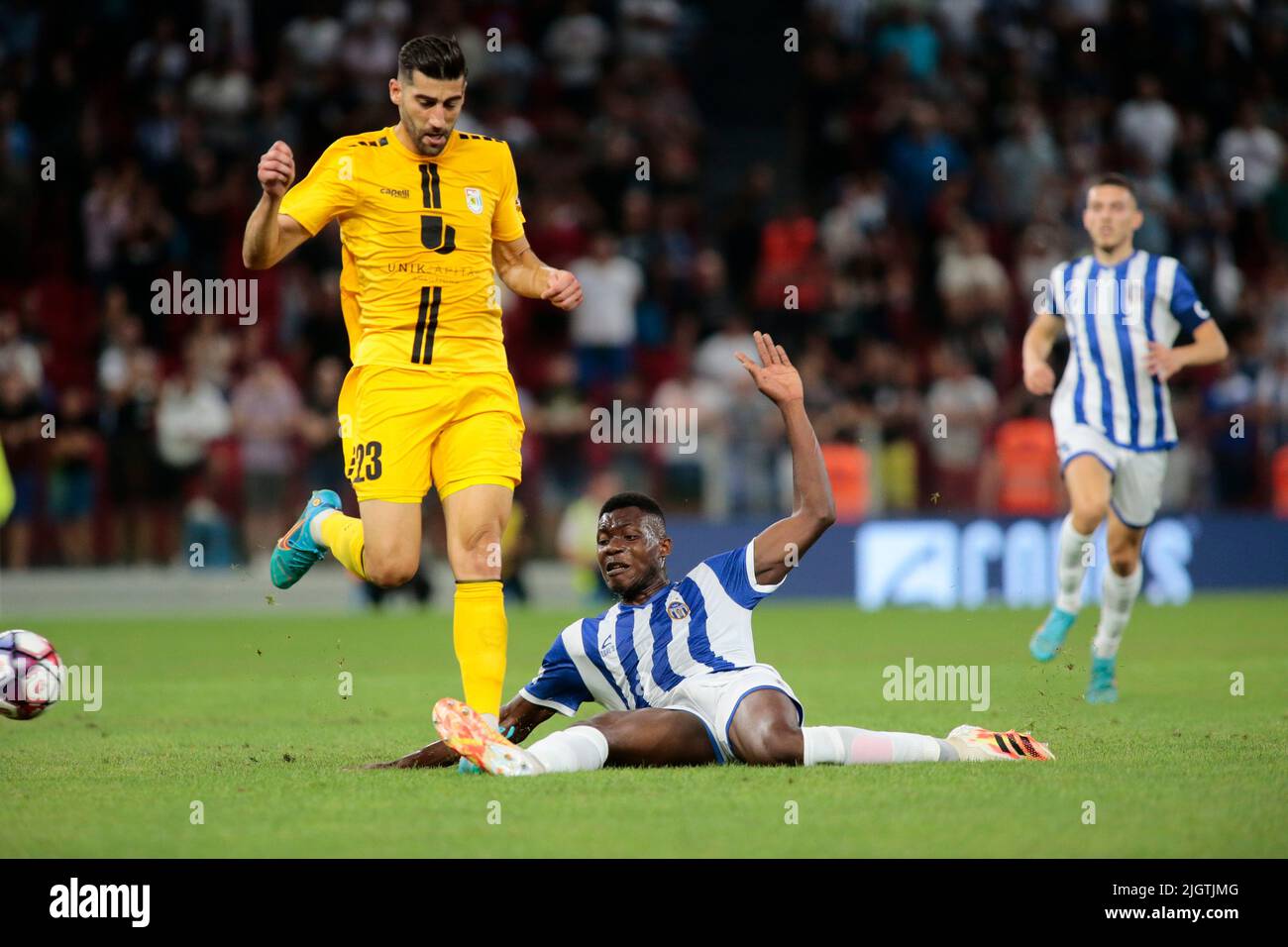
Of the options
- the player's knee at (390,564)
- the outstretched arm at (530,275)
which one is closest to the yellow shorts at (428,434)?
the player's knee at (390,564)

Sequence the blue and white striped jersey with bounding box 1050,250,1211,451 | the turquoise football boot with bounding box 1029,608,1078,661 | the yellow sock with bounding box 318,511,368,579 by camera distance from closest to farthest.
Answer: the yellow sock with bounding box 318,511,368,579 → the blue and white striped jersey with bounding box 1050,250,1211,451 → the turquoise football boot with bounding box 1029,608,1078,661

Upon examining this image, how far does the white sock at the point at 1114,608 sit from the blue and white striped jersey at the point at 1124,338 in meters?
0.69

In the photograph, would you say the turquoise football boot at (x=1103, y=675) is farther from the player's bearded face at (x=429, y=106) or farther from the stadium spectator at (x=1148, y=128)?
the stadium spectator at (x=1148, y=128)

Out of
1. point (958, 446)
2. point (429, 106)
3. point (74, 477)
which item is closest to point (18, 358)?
point (74, 477)

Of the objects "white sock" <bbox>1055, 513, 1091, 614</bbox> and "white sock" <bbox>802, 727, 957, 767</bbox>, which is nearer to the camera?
"white sock" <bbox>802, 727, 957, 767</bbox>

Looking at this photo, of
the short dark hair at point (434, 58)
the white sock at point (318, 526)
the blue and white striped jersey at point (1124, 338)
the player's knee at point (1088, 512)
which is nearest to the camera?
the short dark hair at point (434, 58)

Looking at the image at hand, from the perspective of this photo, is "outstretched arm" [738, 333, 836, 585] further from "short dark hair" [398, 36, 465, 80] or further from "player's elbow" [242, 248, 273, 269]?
"player's elbow" [242, 248, 273, 269]

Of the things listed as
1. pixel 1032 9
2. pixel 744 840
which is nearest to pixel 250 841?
pixel 744 840

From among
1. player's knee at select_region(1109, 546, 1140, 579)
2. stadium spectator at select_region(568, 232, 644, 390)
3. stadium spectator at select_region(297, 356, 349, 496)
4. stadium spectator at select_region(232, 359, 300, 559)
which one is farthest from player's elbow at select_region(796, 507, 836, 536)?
stadium spectator at select_region(568, 232, 644, 390)

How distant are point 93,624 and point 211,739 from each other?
726 centimetres

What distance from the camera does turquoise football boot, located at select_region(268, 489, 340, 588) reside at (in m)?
7.86

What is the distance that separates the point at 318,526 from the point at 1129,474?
423cm

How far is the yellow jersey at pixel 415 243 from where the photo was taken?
7020 mm

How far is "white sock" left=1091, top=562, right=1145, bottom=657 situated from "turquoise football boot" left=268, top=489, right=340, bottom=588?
3913mm
